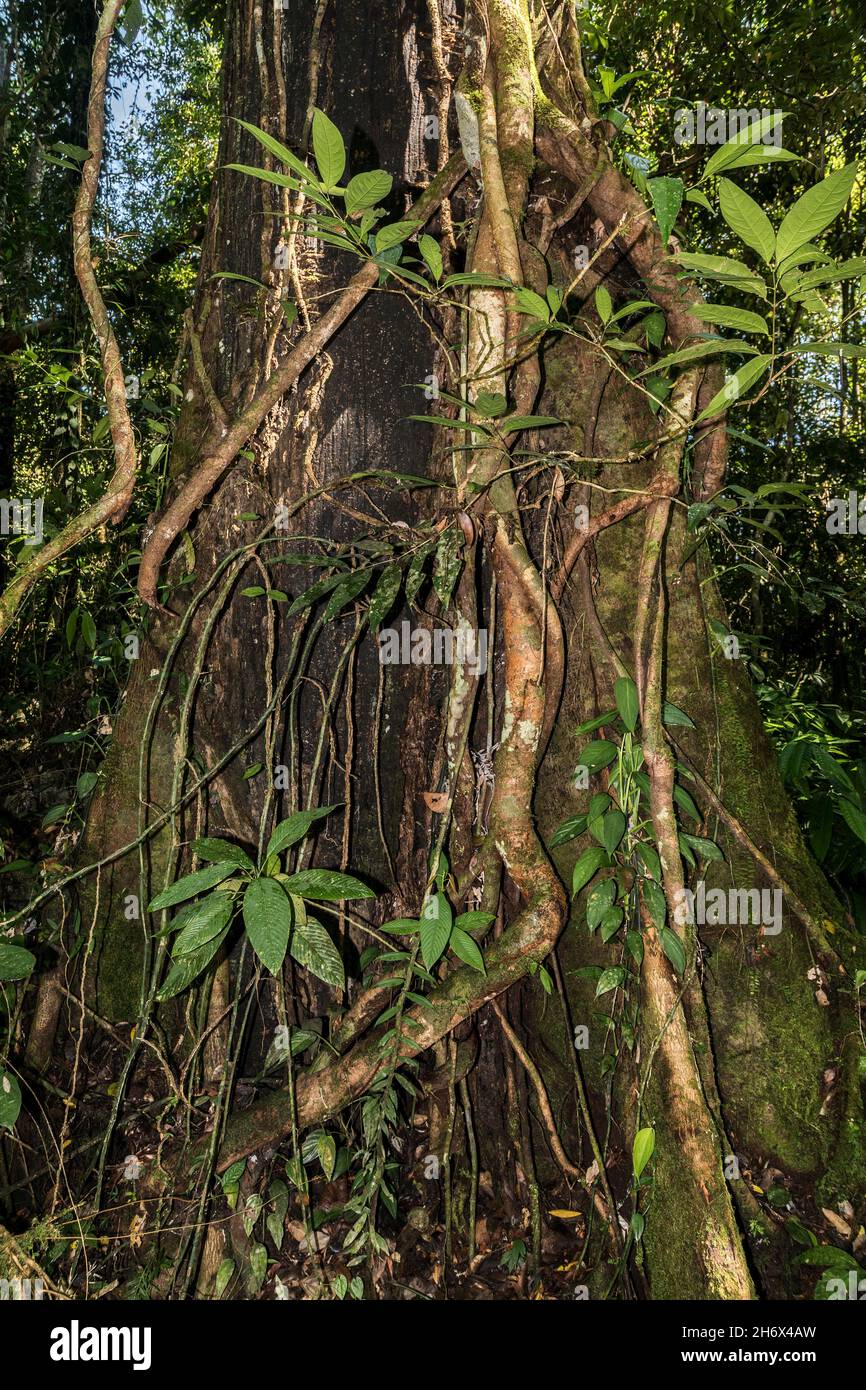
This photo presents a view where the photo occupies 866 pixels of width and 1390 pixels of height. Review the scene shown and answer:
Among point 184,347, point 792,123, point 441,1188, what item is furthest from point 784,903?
point 792,123

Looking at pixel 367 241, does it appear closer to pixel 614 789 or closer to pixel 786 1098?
pixel 614 789

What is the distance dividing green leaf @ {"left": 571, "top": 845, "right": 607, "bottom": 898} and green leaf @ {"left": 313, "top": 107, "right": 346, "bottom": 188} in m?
0.98

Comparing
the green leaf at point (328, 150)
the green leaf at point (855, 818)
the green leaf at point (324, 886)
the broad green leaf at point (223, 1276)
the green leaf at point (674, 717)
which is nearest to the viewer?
the green leaf at point (328, 150)

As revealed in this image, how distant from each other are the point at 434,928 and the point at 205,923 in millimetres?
359

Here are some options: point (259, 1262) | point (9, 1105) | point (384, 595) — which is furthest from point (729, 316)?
point (259, 1262)

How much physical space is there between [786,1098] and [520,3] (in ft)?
6.33

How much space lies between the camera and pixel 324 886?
3.57ft

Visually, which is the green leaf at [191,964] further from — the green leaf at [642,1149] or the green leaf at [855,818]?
the green leaf at [855,818]

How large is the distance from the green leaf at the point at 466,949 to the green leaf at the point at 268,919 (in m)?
0.32

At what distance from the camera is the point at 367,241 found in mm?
1140

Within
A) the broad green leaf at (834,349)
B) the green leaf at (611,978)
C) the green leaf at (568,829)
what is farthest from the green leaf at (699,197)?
the green leaf at (611,978)

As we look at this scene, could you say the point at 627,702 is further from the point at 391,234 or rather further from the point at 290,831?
the point at 391,234

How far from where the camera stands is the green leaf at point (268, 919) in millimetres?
1011

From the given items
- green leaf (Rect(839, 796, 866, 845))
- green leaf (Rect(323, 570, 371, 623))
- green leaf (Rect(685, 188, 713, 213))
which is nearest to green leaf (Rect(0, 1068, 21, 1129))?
green leaf (Rect(323, 570, 371, 623))
